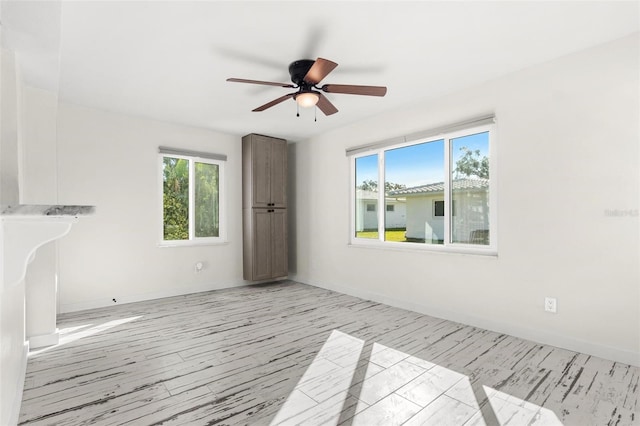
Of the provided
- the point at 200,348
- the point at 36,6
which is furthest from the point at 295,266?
the point at 36,6

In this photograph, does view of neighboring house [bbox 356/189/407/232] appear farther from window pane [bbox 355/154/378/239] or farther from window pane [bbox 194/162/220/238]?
window pane [bbox 194/162/220/238]

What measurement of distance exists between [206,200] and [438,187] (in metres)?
3.38

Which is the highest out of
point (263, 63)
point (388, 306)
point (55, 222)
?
point (263, 63)

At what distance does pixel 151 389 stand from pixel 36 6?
8.30ft

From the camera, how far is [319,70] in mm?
2414

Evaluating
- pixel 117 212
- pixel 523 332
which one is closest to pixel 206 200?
pixel 117 212

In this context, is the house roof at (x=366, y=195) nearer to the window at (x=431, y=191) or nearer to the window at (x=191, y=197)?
the window at (x=431, y=191)

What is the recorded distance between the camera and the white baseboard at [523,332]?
2438 mm

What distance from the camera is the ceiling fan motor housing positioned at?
2672mm

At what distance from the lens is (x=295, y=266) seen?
5.69 meters

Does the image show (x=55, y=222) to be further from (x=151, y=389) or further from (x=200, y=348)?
(x=200, y=348)

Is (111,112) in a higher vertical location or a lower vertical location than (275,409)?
higher

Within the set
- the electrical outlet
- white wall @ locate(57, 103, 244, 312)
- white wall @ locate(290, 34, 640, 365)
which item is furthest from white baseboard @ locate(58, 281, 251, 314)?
the electrical outlet

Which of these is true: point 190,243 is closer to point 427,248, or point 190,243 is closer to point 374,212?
point 374,212
